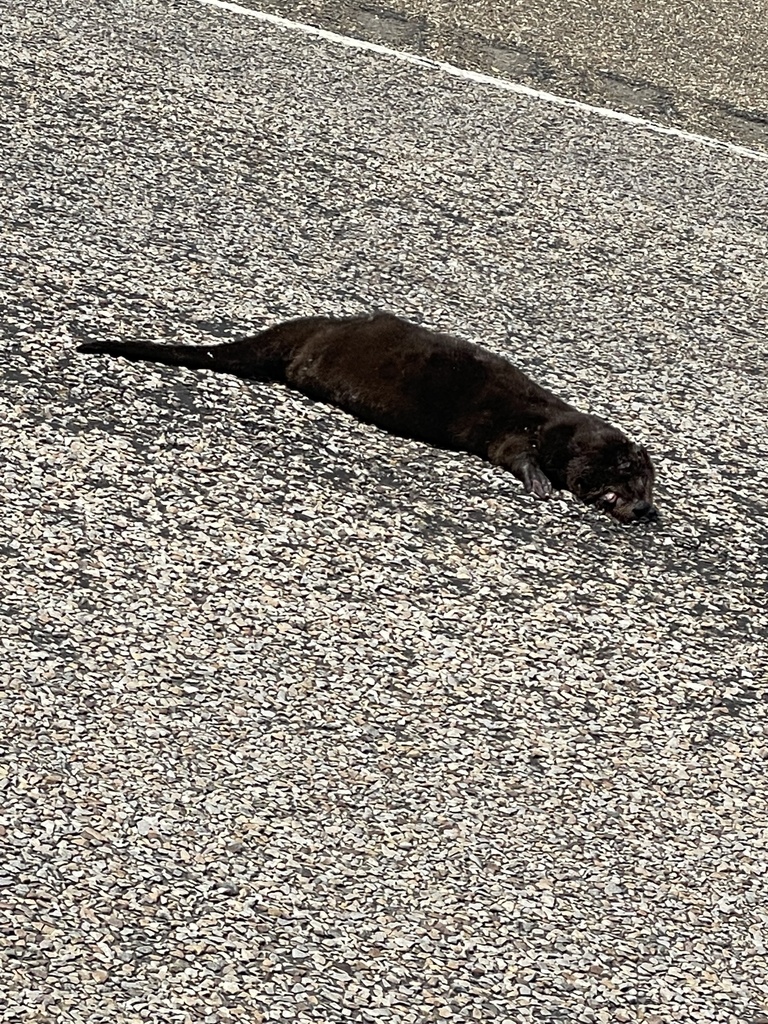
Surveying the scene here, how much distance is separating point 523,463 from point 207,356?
1047 millimetres

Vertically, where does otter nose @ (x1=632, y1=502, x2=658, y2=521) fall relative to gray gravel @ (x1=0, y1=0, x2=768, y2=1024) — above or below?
above

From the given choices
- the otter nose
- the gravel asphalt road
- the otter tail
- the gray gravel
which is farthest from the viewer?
the gravel asphalt road

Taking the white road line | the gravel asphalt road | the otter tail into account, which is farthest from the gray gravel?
the gravel asphalt road

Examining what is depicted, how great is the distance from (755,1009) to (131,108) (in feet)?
16.3

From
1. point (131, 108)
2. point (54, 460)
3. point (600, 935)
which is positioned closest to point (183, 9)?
point (131, 108)

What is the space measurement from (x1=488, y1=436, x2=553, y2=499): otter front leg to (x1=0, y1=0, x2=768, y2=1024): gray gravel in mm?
56

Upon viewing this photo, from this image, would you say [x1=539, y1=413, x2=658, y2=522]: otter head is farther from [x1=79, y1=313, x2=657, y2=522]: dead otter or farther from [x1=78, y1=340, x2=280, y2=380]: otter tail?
[x1=78, y1=340, x2=280, y2=380]: otter tail

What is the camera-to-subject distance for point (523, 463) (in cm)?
454

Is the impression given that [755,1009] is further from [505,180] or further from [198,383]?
[505,180]

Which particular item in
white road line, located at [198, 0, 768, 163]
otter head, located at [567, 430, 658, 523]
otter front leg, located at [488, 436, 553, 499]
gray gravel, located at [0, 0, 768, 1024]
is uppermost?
white road line, located at [198, 0, 768, 163]

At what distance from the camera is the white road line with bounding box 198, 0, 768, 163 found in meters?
7.39

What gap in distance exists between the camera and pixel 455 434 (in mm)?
4656

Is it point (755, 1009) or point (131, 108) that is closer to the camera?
point (755, 1009)

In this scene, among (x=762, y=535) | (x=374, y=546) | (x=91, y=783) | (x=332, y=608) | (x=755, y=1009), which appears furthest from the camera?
(x=762, y=535)
